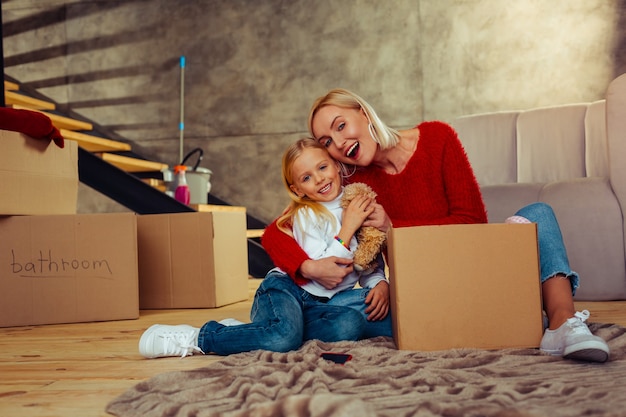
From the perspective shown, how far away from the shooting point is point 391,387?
44.4 inches

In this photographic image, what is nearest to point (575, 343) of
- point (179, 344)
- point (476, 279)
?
point (476, 279)

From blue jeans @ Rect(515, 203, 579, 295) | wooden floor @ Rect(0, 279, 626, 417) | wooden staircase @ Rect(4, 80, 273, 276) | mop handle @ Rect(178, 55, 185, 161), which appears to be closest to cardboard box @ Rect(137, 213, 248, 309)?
wooden floor @ Rect(0, 279, 626, 417)

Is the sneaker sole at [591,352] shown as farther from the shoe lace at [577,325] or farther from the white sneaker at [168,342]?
the white sneaker at [168,342]

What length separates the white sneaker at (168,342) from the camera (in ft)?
5.13

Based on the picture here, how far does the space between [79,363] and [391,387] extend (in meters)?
0.83

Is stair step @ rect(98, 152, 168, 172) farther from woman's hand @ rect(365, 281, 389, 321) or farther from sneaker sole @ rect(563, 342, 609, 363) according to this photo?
sneaker sole @ rect(563, 342, 609, 363)

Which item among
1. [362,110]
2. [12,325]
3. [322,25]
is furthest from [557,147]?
[322,25]

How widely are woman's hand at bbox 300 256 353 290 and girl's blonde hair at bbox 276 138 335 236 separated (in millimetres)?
126

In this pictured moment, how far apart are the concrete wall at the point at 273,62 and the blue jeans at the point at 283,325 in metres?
3.13

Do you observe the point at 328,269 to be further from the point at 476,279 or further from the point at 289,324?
the point at 476,279

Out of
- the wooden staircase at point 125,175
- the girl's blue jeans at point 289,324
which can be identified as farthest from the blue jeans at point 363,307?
the wooden staircase at point 125,175

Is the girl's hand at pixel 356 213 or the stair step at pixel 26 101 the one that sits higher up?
the stair step at pixel 26 101

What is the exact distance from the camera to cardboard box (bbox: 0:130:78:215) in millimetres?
2266

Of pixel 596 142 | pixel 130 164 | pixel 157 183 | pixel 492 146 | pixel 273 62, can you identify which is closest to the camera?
pixel 596 142
